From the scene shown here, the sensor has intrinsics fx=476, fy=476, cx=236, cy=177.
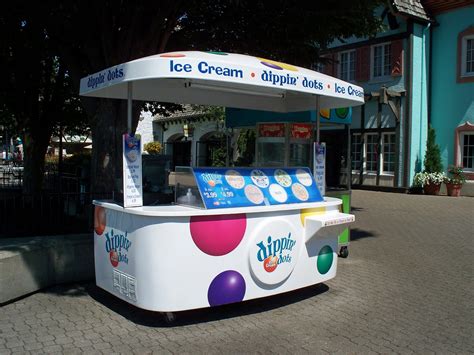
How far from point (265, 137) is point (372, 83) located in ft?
43.6

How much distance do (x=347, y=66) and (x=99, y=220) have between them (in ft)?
59.6

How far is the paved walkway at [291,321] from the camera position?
407cm

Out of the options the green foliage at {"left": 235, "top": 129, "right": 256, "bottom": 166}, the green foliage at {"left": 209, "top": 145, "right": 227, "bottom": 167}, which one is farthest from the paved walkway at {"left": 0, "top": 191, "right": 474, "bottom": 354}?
the green foliage at {"left": 209, "top": 145, "right": 227, "bottom": 167}

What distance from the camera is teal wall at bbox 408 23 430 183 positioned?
1834cm

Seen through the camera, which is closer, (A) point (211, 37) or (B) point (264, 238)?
(B) point (264, 238)

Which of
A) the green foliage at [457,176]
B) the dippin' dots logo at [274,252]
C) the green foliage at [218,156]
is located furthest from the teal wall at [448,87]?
the dippin' dots logo at [274,252]

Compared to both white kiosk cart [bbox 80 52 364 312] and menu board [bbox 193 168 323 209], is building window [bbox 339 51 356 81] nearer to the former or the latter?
white kiosk cart [bbox 80 52 364 312]

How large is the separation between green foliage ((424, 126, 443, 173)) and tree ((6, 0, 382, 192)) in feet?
35.3

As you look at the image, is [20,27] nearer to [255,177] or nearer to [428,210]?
[255,177]

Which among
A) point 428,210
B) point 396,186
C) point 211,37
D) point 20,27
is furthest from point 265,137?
point 396,186

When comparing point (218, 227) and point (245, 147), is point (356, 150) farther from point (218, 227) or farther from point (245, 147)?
point (218, 227)

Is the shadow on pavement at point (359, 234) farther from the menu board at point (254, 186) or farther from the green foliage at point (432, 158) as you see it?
the green foliage at point (432, 158)

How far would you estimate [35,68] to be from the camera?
10.6 metres

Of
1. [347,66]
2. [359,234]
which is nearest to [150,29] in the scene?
[359,234]
